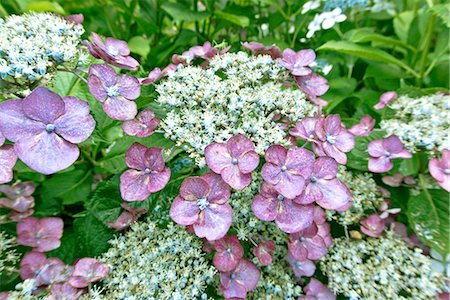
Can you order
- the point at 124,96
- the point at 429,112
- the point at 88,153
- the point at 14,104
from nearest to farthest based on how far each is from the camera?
the point at 14,104
the point at 124,96
the point at 429,112
the point at 88,153

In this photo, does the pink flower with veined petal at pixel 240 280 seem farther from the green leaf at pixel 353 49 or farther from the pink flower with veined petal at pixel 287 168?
the green leaf at pixel 353 49

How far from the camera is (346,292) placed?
74 cm

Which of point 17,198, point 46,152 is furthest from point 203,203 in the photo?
point 17,198

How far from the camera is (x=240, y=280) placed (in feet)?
2.24

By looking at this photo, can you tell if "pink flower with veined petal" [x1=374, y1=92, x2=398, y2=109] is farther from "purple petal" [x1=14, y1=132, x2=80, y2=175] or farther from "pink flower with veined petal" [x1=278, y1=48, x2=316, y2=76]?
"purple petal" [x1=14, y1=132, x2=80, y2=175]

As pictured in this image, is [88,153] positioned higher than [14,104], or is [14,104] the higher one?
[14,104]

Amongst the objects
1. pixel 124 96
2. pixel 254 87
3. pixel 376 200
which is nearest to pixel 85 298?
pixel 124 96

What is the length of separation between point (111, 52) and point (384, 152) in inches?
20.5

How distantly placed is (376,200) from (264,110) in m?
0.35

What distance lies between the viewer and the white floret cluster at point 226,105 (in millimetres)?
647

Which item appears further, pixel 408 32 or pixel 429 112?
pixel 408 32

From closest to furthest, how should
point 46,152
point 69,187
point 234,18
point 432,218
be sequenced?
1. point 46,152
2. point 432,218
3. point 69,187
4. point 234,18

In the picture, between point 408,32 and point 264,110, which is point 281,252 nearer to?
point 264,110

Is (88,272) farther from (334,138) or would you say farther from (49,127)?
(334,138)
